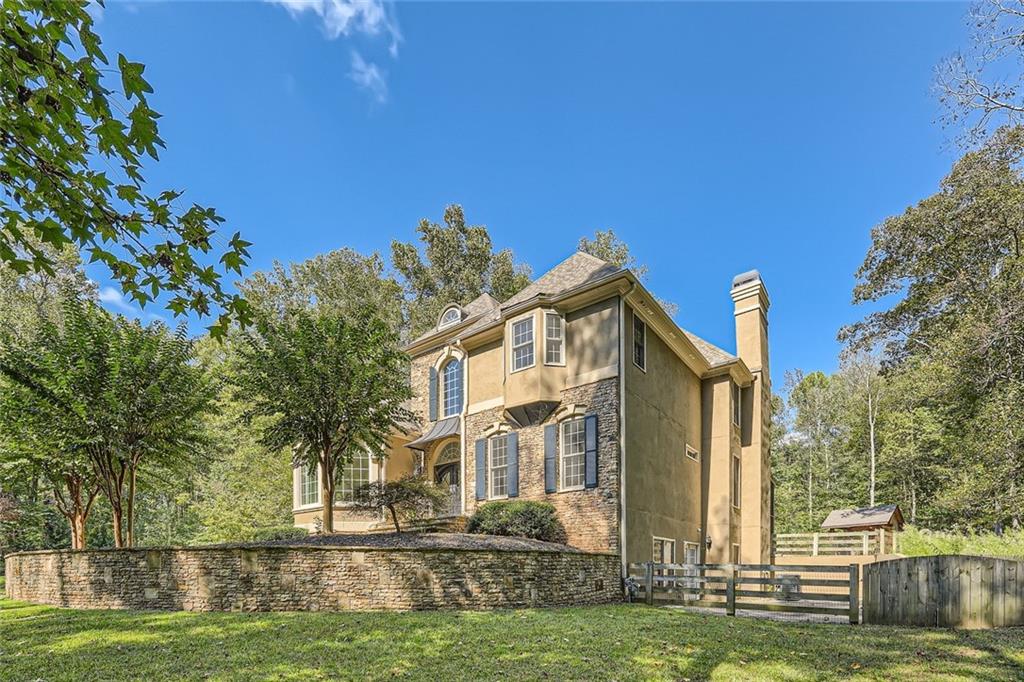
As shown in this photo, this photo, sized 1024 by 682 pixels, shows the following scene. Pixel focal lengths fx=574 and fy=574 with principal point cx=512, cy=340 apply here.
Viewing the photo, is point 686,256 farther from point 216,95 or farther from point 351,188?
point 216,95

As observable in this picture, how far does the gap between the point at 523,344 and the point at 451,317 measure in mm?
5452

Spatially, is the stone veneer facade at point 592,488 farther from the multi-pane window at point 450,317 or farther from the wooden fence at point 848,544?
the wooden fence at point 848,544

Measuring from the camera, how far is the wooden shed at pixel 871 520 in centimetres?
2241

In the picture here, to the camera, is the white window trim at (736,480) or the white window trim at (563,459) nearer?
the white window trim at (563,459)

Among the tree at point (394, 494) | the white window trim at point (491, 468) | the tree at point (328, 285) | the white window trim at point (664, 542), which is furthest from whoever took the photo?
the tree at point (328, 285)

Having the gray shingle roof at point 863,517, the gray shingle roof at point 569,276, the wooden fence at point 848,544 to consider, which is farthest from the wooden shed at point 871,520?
the gray shingle roof at point 569,276

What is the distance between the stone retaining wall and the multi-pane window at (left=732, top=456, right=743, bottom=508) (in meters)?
9.80

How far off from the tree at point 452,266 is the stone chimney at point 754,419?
14958 millimetres

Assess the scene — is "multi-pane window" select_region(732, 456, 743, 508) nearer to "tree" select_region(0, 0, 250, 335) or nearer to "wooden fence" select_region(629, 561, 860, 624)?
"wooden fence" select_region(629, 561, 860, 624)

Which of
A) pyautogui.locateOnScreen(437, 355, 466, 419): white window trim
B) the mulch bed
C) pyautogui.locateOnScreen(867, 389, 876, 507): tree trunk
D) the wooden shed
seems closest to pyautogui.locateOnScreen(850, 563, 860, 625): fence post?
the mulch bed

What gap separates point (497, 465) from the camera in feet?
53.1

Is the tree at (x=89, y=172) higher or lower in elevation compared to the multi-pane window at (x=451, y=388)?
higher

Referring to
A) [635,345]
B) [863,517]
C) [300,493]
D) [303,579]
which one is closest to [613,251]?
[863,517]

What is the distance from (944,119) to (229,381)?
1597 cm
